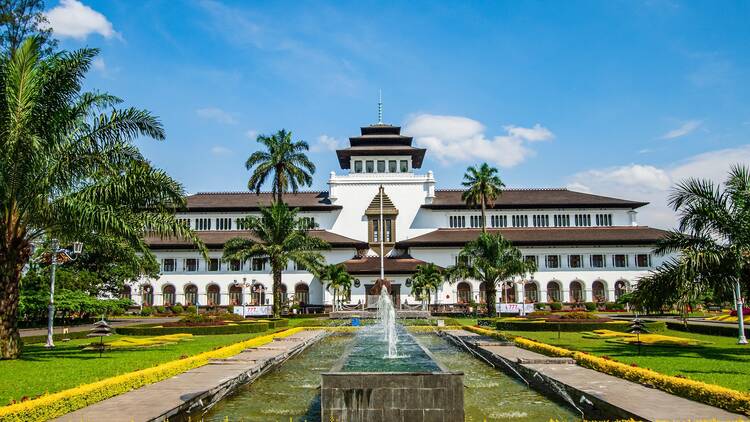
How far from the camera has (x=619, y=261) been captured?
205ft

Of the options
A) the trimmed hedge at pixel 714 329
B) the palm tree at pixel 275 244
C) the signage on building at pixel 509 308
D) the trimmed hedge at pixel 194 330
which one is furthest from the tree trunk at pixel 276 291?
the trimmed hedge at pixel 714 329

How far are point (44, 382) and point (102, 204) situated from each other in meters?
6.22

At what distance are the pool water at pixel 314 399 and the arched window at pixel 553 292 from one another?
1812 inches

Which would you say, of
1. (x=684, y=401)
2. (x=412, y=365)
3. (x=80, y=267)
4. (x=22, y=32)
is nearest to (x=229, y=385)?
(x=412, y=365)

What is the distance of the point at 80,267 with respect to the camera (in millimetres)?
46750

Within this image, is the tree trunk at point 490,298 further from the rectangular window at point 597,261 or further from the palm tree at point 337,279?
the rectangular window at point 597,261

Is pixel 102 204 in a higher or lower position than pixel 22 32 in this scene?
lower

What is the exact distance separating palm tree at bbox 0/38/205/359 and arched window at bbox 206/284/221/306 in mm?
43751

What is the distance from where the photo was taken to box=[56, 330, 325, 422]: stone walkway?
9805 millimetres

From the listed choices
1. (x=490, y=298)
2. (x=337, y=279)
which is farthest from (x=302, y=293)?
(x=490, y=298)

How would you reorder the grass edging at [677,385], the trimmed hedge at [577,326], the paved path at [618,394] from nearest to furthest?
1. the paved path at [618,394]
2. the grass edging at [677,385]
3. the trimmed hedge at [577,326]

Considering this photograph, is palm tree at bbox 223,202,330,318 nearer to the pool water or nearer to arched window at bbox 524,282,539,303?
the pool water

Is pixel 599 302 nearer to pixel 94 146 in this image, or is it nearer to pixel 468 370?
pixel 468 370

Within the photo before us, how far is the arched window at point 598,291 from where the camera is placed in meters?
62.4
